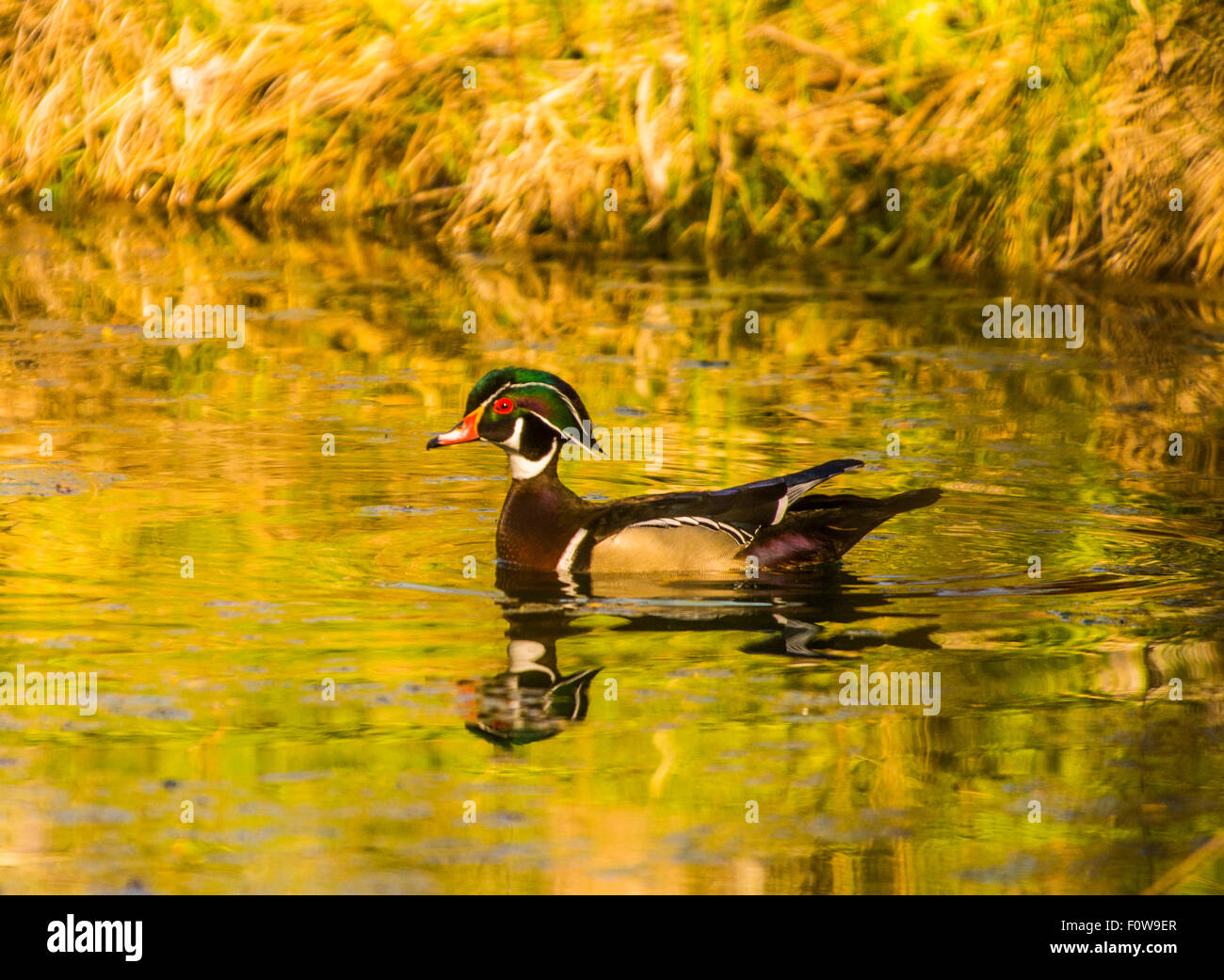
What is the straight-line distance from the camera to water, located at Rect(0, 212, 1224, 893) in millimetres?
5012

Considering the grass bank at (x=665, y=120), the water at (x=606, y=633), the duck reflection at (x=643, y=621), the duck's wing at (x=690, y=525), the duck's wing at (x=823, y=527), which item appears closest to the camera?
the water at (x=606, y=633)

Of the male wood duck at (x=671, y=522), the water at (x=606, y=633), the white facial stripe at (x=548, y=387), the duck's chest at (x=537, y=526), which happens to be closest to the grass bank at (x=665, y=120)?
the water at (x=606, y=633)

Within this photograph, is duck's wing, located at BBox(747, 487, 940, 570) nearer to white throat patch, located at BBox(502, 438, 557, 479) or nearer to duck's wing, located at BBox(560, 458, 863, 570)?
duck's wing, located at BBox(560, 458, 863, 570)

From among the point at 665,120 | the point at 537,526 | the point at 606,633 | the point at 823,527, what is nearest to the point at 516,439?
the point at 537,526

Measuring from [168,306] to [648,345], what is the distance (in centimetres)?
329

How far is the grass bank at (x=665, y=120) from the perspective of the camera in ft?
46.0

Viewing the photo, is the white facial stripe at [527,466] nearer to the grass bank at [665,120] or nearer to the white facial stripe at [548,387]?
the white facial stripe at [548,387]

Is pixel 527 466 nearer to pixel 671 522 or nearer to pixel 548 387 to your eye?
pixel 548 387

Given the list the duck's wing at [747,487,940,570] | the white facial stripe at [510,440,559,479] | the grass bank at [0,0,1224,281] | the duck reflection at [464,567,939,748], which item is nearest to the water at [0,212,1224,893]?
the duck reflection at [464,567,939,748]

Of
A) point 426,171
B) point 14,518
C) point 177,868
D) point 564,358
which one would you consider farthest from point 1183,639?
point 426,171

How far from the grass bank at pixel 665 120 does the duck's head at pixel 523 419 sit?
697cm

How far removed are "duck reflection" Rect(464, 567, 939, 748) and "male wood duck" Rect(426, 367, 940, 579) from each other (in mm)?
78

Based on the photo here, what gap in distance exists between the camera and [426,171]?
58.0ft
